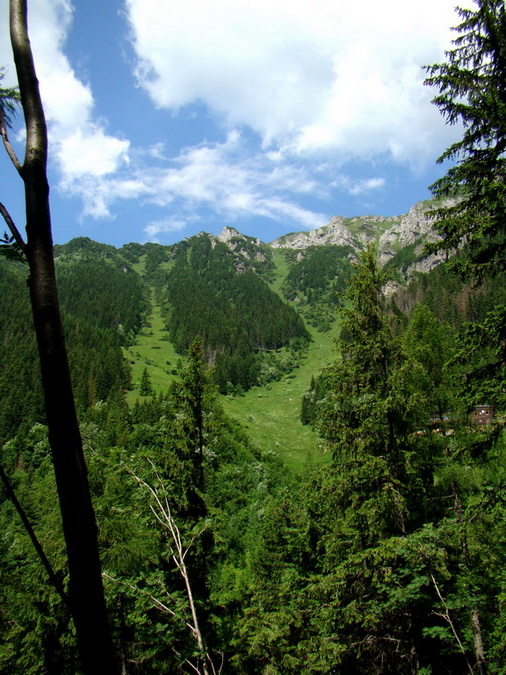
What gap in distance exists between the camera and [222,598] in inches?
429

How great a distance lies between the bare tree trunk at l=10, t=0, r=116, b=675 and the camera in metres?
1.65

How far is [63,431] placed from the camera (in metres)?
1.77

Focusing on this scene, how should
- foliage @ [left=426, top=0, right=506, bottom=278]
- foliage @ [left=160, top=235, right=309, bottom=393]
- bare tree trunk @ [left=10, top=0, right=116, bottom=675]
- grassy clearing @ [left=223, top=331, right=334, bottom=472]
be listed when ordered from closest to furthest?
1. bare tree trunk @ [left=10, top=0, right=116, bottom=675]
2. foliage @ [left=426, top=0, right=506, bottom=278]
3. grassy clearing @ [left=223, top=331, right=334, bottom=472]
4. foliage @ [left=160, top=235, right=309, bottom=393]

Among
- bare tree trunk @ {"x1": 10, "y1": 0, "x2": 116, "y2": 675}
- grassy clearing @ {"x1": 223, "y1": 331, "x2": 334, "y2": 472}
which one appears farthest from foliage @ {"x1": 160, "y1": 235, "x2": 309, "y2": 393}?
bare tree trunk @ {"x1": 10, "y1": 0, "x2": 116, "y2": 675}

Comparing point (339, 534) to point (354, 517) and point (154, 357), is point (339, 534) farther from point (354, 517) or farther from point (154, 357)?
point (154, 357)

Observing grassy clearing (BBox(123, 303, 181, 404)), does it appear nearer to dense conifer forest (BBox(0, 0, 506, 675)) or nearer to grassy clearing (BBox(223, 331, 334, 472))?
grassy clearing (BBox(223, 331, 334, 472))

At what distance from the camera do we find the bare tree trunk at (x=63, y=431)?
165 centimetres

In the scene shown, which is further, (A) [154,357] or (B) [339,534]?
(A) [154,357]

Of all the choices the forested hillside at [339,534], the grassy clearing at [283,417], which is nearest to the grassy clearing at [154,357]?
the grassy clearing at [283,417]

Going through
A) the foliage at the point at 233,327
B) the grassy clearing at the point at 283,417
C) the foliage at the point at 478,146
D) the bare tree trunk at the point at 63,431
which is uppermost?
the foliage at the point at 233,327

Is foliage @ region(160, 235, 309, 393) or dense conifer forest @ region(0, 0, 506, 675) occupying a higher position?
foliage @ region(160, 235, 309, 393)

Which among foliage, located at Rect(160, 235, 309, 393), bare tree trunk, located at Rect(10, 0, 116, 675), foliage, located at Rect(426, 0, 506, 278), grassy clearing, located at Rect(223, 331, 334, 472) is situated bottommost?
grassy clearing, located at Rect(223, 331, 334, 472)

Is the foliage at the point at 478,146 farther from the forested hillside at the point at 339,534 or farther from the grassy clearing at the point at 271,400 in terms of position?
the grassy clearing at the point at 271,400

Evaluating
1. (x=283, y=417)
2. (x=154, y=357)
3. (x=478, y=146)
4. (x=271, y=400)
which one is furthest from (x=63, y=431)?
(x=154, y=357)
